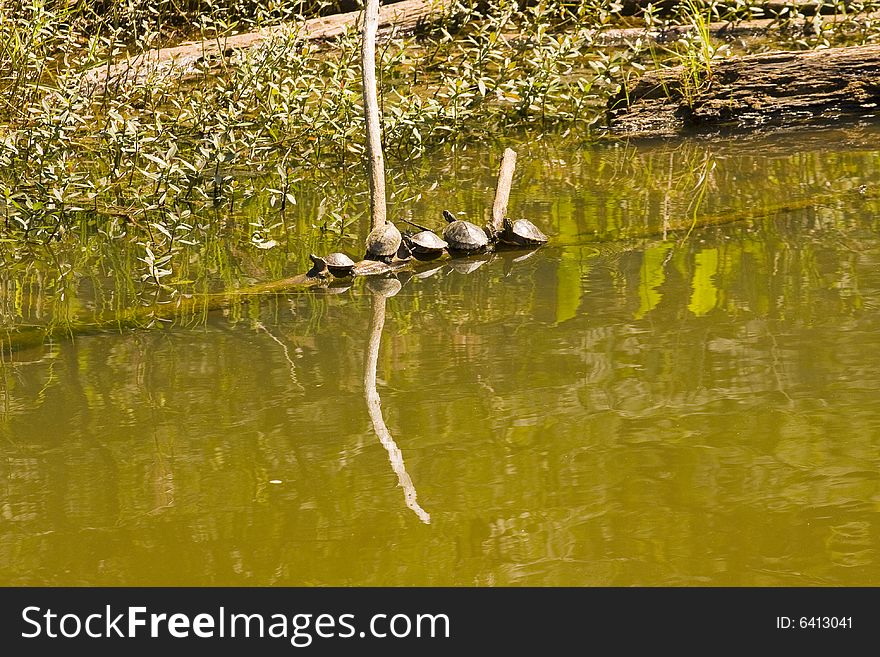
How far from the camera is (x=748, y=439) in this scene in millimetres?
2979

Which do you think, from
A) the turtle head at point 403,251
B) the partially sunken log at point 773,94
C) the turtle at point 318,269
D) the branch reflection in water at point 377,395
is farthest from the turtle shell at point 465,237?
the partially sunken log at point 773,94

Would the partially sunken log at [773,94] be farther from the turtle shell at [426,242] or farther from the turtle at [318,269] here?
the turtle at [318,269]

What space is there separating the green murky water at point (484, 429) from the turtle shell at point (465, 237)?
15 cm

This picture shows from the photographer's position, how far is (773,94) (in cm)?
811

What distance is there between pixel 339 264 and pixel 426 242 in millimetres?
483

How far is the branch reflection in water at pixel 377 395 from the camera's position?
9.15 feet

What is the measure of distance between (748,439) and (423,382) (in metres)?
1.03

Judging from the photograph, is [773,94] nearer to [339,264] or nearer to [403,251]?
[403,251]

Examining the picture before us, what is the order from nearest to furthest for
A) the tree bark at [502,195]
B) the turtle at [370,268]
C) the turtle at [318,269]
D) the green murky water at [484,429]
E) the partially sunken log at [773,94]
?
the green murky water at [484,429], the turtle at [318,269], the turtle at [370,268], the tree bark at [502,195], the partially sunken log at [773,94]

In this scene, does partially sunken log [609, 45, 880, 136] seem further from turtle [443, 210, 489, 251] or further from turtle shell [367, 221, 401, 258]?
turtle shell [367, 221, 401, 258]

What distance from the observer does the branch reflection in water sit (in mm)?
2789

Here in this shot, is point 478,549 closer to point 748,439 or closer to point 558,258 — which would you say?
point 748,439

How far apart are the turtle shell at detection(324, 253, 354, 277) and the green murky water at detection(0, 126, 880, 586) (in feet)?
0.74

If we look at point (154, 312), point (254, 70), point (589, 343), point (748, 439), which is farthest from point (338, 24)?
point (748, 439)
